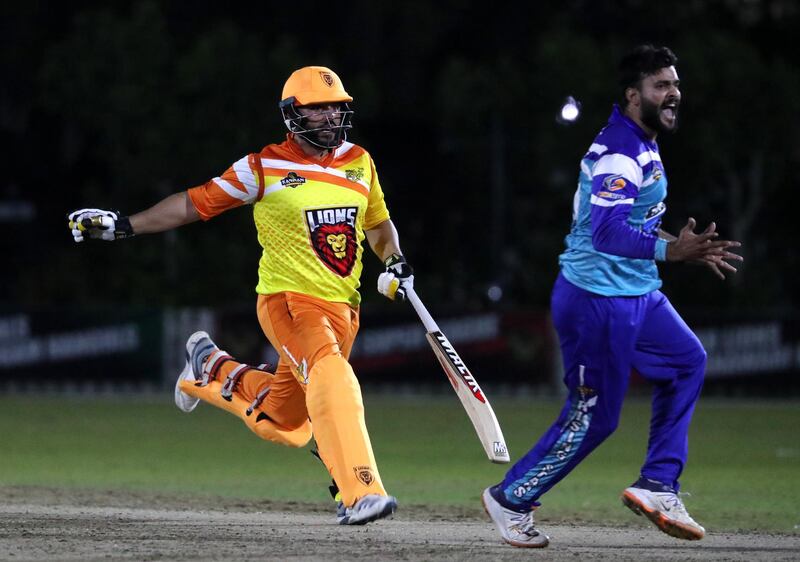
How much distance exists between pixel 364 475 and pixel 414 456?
6.01 meters

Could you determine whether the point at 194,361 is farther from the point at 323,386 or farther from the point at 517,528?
the point at 517,528

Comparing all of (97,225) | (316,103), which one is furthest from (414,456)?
(97,225)

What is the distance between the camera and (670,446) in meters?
6.98

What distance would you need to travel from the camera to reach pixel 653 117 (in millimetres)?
6926

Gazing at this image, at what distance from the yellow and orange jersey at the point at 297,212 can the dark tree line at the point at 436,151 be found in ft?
43.7

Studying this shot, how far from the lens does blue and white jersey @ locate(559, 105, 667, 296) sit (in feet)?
21.6

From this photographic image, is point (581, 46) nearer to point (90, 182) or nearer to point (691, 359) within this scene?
point (90, 182)

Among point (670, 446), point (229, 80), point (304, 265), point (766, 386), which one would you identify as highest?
point (229, 80)

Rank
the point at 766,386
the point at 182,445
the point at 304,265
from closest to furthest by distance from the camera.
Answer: the point at 304,265 → the point at 182,445 → the point at 766,386

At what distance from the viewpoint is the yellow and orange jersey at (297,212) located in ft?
24.8

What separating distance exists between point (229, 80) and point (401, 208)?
350cm

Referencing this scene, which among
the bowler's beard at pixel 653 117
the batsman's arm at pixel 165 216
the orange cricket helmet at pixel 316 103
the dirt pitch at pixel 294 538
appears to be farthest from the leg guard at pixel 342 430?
the bowler's beard at pixel 653 117

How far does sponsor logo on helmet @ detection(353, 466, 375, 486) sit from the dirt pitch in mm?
293

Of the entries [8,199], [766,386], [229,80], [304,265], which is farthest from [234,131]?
[304,265]
